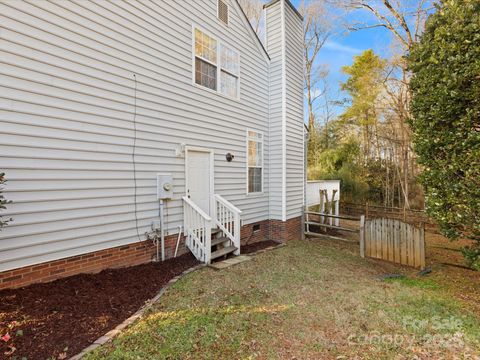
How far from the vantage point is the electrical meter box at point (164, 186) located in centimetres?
485

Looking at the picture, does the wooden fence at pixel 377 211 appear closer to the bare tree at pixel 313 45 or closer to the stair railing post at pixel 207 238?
the bare tree at pixel 313 45

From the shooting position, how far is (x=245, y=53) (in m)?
7.33

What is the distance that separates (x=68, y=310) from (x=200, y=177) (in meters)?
3.57

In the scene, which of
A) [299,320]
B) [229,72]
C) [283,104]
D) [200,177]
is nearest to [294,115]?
[283,104]

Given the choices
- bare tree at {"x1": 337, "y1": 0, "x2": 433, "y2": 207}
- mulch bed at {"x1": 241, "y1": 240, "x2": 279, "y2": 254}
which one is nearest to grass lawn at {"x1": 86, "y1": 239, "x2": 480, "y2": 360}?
mulch bed at {"x1": 241, "y1": 240, "x2": 279, "y2": 254}

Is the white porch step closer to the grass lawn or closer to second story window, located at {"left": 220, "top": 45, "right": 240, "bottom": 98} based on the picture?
the grass lawn

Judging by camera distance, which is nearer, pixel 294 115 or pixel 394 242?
pixel 394 242

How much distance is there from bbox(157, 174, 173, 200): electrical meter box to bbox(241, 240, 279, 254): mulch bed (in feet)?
8.72

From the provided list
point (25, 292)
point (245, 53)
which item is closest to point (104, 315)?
point (25, 292)

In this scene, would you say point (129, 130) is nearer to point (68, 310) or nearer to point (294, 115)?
point (68, 310)

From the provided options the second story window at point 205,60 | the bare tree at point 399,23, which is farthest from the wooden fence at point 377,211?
the second story window at point 205,60

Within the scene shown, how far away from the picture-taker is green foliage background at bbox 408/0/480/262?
11.4 ft

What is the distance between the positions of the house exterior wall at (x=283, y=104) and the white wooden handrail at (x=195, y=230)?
329cm

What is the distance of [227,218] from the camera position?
5961 mm
